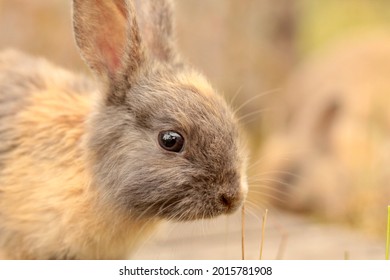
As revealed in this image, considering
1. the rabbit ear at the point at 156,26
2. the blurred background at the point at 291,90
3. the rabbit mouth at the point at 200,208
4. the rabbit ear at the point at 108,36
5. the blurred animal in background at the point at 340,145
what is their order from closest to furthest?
the rabbit mouth at the point at 200,208 < the rabbit ear at the point at 108,36 < the rabbit ear at the point at 156,26 < the blurred animal in background at the point at 340,145 < the blurred background at the point at 291,90

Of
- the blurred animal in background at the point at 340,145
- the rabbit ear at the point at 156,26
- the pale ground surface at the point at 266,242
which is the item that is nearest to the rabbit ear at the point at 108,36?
the rabbit ear at the point at 156,26

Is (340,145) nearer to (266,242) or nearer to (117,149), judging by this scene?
(266,242)

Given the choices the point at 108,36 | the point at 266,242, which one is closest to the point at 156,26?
the point at 108,36

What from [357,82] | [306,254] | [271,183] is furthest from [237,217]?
[357,82]

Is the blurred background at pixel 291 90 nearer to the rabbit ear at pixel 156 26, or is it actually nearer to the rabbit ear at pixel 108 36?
the rabbit ear at pixel 156 26

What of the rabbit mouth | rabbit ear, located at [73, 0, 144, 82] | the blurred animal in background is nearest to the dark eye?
the rabbit mouth

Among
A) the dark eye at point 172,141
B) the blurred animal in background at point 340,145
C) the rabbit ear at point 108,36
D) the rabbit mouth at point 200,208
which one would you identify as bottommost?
the rabbit mouth at point 200,208
